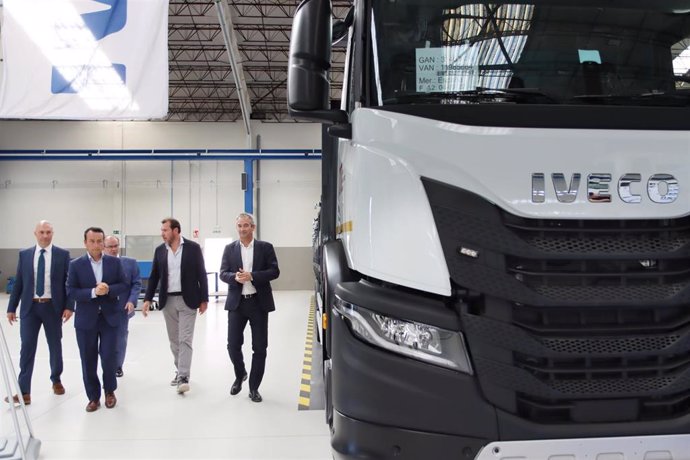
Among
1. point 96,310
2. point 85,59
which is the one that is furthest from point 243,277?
point 85,59

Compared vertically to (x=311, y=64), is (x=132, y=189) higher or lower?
higher

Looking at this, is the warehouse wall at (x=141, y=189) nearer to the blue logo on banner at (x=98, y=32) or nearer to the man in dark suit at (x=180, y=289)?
the man in dark suit at (x=180, y=289)

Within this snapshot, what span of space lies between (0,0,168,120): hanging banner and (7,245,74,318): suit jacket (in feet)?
4.69

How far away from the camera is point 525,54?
2.14 meters

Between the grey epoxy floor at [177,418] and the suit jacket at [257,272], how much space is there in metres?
0.98

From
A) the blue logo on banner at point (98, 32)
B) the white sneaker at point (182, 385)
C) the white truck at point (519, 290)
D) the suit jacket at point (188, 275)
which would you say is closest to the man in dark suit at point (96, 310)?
the suit jacket at point (188, 275)

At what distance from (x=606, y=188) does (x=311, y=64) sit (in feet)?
3.90

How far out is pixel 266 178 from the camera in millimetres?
18562

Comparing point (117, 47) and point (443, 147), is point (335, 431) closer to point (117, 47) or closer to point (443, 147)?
point (443, 147)

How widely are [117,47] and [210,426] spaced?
3720 millimetres

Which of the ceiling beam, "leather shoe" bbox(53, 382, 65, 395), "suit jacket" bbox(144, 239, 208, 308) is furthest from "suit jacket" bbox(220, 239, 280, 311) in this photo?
the ceiling beam

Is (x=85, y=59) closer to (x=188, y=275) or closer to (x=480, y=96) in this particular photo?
(x=188, y=275)

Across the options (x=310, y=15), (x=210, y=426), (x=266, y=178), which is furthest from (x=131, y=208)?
(x=310, y=15)

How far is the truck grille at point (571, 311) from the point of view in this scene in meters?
1.70
